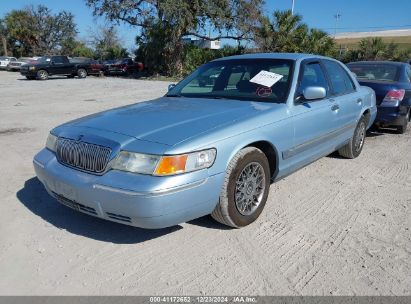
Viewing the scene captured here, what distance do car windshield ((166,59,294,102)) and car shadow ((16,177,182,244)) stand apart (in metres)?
1.63

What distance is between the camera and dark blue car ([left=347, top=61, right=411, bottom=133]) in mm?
7109

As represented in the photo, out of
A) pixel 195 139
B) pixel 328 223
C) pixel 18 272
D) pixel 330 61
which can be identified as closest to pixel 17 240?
pixel 18 272

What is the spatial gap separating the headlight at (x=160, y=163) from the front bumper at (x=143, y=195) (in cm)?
4

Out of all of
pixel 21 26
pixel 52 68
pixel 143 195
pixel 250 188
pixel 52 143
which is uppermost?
pixel 21 26

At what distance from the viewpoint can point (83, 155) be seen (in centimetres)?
329

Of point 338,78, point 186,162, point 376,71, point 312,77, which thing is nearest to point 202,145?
point 186,162

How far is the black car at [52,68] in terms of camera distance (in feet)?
83.1

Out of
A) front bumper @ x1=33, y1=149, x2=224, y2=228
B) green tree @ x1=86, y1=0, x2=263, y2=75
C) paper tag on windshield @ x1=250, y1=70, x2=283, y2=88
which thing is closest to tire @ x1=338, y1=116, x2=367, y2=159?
paper tag on windshield @ x1=250, y1=70, x2=283, y2=88

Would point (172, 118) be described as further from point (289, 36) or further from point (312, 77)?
point (289, 36)

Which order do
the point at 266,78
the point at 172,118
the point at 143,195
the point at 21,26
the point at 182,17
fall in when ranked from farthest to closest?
the point at 21,26, the point at 182,17, the point at 266,78, the point at 172,118, the point at 143,195

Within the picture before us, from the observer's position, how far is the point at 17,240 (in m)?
3.45

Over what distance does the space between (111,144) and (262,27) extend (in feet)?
84.1

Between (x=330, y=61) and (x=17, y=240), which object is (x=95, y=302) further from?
(x=330, y=61)

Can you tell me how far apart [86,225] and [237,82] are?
7.38ft
